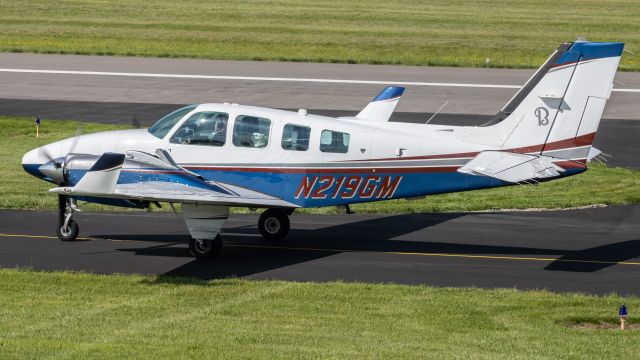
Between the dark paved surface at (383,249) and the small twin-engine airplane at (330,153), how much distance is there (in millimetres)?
1057

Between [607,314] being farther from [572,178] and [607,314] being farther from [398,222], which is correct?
[572,178]

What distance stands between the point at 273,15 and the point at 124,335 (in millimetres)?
55990

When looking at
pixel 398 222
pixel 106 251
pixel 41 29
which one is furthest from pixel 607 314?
pixel 41 29

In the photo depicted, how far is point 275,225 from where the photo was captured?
21500 millimetres

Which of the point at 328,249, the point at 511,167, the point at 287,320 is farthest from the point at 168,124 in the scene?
the point at 511,167

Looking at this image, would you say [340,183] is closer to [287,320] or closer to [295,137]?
[295,137]

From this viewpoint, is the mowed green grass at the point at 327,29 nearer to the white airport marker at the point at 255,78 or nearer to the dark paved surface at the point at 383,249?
the white airport marker at the point at 255,78

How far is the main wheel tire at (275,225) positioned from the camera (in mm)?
21484

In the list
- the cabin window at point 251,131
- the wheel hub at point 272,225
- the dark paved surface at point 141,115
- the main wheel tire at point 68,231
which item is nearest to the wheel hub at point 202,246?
the cabin window at point 251,131

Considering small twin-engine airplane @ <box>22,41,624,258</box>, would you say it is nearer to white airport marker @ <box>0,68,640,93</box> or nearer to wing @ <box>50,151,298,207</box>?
wing @ <box>50,151,298,207</box>

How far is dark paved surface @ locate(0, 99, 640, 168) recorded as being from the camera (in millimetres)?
34375

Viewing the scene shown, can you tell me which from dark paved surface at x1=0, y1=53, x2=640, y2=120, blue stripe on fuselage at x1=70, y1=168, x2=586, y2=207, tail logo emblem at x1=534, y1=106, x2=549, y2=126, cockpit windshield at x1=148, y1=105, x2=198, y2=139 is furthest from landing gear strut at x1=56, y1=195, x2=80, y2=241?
dark paved surface at x1=0, y1=53, x2=640, y2=120

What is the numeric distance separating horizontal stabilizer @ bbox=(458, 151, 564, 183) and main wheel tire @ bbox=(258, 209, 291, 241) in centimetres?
424

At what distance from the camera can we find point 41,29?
200 ft
